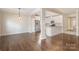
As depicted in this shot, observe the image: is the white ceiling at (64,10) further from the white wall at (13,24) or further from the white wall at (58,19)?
the white wall at (13,24)

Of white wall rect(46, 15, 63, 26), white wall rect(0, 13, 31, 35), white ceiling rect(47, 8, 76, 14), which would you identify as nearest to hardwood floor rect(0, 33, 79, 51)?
white wall rect(0, 13, 31, 35)

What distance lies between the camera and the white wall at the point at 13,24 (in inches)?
84.7

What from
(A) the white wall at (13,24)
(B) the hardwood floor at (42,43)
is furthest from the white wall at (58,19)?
(A) the white wall at (13,24)

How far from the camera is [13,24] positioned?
7.20 feet

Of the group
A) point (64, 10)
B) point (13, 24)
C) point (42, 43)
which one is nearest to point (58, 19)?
point (64, 10)

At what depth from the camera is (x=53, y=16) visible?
7.09 ft

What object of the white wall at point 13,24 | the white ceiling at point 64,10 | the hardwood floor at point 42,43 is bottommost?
the hardwood floor at point 42,43

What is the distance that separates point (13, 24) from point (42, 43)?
0.78 metres

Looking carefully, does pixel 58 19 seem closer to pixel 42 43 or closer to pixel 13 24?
pixel 42 43

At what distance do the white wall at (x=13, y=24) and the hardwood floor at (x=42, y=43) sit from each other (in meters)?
0.11

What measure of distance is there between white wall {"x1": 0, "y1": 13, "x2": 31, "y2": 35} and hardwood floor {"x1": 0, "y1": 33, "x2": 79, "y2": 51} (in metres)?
0.11

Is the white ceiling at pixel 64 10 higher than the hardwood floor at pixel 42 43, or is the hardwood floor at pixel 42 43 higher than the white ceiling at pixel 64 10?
the white ceiling at pixel 64 10
